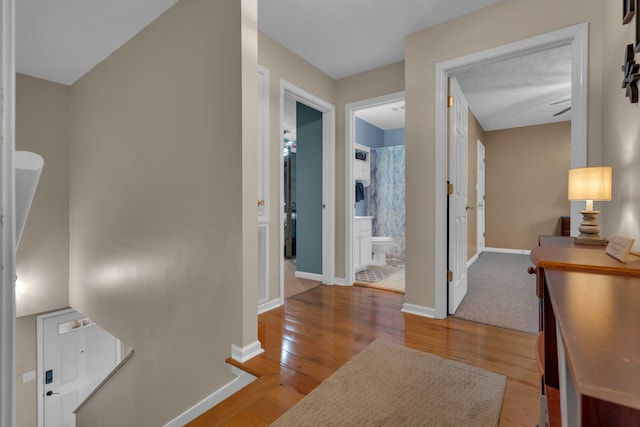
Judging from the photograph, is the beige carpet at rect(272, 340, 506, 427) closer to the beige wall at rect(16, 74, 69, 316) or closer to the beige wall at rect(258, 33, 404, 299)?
the beige wall at rect(258, 33, 404, 299)

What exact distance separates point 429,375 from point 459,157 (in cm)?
195

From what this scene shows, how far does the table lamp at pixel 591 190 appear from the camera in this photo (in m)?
1.49

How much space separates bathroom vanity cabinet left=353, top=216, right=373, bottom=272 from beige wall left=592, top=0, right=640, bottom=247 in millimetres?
2565

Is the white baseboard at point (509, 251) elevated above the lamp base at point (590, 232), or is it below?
below

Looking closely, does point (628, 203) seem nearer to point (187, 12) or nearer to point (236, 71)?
point (236, 71)

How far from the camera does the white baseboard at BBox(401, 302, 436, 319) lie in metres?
2.57

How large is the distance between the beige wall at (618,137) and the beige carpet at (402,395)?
967 mm

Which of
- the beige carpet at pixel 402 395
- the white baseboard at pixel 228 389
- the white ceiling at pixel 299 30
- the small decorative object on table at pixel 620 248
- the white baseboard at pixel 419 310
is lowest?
the white baseboard at pixel 228 389

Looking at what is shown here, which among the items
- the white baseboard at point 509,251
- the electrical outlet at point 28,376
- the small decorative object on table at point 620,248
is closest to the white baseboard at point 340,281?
the small decorative object on table at point 620,248

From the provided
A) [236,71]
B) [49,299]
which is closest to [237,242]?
[236,71]

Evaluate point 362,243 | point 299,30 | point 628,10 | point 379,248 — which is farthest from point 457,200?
point 379,248

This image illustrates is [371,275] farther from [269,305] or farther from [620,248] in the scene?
[620,248]

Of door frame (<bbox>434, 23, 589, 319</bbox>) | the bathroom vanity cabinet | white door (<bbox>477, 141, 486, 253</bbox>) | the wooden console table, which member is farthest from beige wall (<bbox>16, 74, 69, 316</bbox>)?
white door (<bbox>477, 141, 486, 253</bbox>)

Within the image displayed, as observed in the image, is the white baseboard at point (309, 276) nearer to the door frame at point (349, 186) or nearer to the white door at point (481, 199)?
the door frame at point (349, 186)
